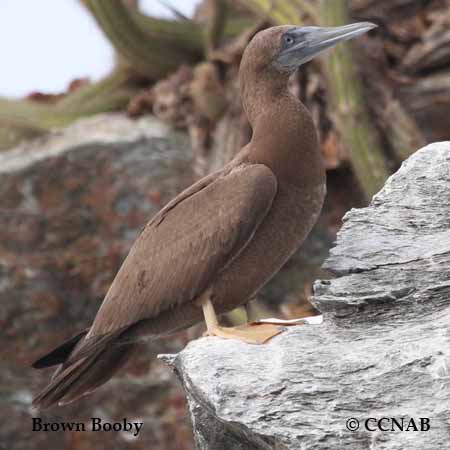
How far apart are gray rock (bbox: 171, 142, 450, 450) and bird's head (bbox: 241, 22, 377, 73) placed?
765mm

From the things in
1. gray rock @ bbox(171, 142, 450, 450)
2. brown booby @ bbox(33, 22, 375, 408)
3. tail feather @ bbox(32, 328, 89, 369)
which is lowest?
gray rock @ bbox(171, 142, 450, 450)

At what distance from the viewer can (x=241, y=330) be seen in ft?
17.3

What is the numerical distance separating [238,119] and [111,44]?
1229 mm

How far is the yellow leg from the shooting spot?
5084mm

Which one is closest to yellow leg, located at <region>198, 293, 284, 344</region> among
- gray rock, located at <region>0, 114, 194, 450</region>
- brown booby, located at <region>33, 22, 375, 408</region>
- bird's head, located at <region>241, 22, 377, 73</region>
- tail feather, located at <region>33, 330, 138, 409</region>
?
brown booby, located at <region>33, 22, 375, 408</region>

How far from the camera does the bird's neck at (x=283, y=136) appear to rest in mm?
5430

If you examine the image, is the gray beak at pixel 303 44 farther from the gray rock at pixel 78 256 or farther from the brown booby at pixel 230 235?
the gray rock at pixel 78 256

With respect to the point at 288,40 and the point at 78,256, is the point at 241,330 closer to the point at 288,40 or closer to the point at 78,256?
the point at 288,40

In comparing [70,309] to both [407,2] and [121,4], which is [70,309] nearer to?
[121,4]

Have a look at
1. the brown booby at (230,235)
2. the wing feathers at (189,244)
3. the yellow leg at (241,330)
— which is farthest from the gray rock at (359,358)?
the wing feathers at (189,244)

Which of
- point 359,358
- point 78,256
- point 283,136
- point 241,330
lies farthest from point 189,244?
point 78,256

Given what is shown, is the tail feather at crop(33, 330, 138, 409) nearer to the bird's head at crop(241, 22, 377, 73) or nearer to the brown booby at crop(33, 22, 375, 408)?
the brown booby at crop(33, 22, 375, 408)

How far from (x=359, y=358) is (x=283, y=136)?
128 centimetres

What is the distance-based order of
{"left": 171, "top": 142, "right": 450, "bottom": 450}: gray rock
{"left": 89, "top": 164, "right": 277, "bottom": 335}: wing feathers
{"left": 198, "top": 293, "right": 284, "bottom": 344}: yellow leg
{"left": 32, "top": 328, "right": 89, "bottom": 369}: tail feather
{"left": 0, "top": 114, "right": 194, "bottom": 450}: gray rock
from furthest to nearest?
1. {"left": 0, "top": 114, "right": 194, "bottom": 450}: gray rock
2. {"left": 32, "top": 328, "right": 89, "bottom": 369}: tail feather
3. {"left": 89, "top": 164, "right": 277, "bottom": 335}: wing feathers
4. {"left": 198, "top": 293, "right": 284, "bottom": 344}: yellow leg
5. {"left": 171, "top": 142, "right": 450, "bottom": 450}: gray rock
